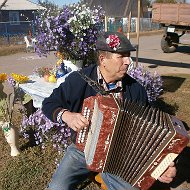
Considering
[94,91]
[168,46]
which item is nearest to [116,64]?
[94,91]

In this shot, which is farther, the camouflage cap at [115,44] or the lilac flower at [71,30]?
the lilac flower at [71,30]

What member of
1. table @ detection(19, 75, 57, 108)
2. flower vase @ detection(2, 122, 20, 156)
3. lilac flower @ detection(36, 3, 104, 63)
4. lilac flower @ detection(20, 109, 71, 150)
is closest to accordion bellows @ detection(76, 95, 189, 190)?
lilac flower @ detection(20, 109, 71, 150)

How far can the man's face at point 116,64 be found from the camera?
9.07 ft

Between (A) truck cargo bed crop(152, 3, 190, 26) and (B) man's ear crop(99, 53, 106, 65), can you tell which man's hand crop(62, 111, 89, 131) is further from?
(A) truck cargo bed crop(152, 3, 190, 26)

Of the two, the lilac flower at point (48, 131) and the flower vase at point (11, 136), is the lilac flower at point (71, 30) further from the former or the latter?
the flower vase at point (11, 136)

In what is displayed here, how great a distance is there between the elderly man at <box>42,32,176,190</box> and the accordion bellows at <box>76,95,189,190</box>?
11.9 inches

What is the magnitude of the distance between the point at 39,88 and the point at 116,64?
1.82 metres

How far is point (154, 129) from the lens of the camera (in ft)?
7.23

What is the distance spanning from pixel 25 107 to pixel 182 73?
5.87 meters

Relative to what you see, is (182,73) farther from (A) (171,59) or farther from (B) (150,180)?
(B) (150,180)

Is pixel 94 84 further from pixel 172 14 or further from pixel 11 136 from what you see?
pixel 172 14

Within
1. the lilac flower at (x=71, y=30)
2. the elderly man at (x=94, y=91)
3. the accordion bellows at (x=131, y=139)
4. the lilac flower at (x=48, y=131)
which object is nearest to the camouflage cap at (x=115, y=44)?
the elderly man at (x=94, y=91)

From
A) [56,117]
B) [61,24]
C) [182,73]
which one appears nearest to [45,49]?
[61,24]

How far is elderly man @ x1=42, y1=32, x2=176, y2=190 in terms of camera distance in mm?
2758
